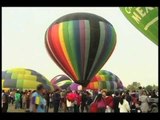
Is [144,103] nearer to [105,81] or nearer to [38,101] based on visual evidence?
[38,101]

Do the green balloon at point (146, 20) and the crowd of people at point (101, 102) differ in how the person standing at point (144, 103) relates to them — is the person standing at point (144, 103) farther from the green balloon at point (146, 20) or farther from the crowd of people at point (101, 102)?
the green balloon at point (146, 20)

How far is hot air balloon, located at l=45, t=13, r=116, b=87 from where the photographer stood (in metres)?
24.9

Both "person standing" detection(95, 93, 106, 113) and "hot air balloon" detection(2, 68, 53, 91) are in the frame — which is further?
"hot air balloon" detection(2, 68, 53, 91)

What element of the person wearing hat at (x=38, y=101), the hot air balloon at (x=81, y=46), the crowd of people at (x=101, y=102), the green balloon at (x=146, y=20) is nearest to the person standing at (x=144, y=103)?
the crowd of people at (x=101, y=102)

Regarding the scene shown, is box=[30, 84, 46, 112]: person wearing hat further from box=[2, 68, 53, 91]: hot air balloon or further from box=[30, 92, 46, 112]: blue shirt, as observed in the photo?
box=[2, 68, 53, 91]: hot air balloon

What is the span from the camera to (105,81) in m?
44.7

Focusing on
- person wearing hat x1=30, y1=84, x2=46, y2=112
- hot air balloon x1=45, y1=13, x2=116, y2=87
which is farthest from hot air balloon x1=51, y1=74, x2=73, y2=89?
person wearing hat x1=30, y1=84, x2=46, y2=112

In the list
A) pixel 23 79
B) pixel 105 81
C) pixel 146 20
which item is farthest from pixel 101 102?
pixel 105 81

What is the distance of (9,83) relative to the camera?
31.0 meters

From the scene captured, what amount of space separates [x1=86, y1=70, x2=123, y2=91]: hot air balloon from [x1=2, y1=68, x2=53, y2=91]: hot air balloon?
1079cm

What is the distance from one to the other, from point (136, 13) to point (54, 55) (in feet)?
22.7

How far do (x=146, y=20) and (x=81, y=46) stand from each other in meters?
6.68
